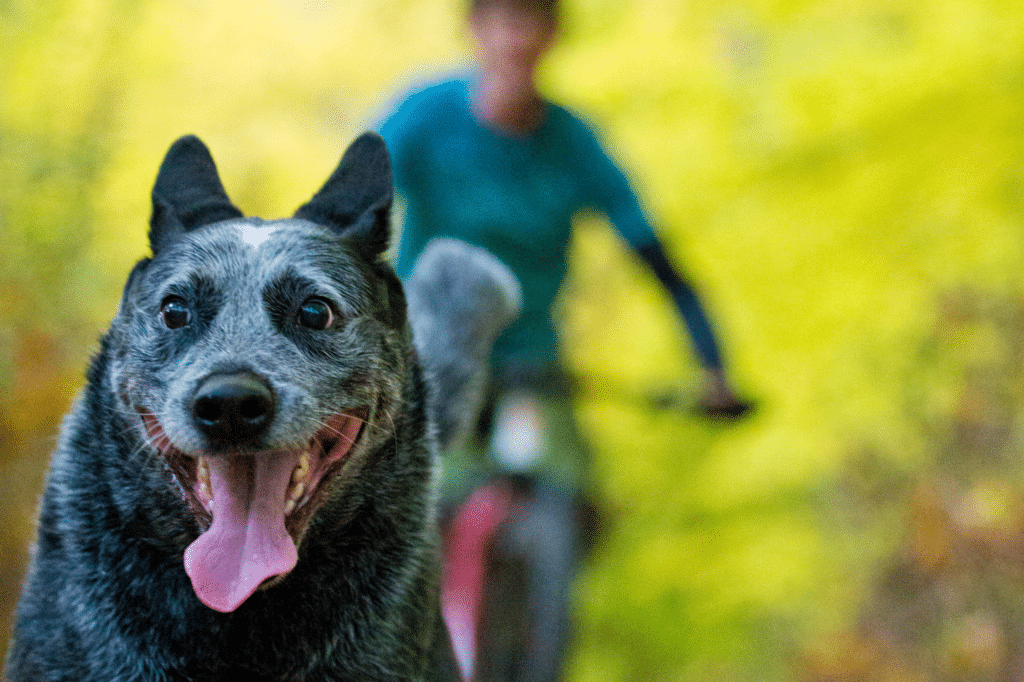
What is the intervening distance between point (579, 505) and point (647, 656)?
2.64 metres

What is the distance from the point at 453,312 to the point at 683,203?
3.27 metres

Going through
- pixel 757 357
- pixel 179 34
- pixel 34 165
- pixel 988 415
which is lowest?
pixel 988 415

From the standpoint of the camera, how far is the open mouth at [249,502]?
→ 1.54m

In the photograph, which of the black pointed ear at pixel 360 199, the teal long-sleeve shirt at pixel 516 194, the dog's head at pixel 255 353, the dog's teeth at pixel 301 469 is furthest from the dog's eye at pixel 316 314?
the teal long-sleeve shirt at pixel 516 194

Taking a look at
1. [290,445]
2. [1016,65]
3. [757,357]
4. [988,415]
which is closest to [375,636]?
[290,445]

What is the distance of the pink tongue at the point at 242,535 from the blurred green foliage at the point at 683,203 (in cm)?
304

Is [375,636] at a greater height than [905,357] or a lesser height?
greater

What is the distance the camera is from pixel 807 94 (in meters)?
5.35

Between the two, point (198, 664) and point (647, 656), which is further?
point (647, 656)

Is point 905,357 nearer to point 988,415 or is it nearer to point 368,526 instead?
point 988,415

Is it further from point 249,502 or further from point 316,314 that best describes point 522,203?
point 249,502

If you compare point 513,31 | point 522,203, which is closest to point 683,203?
point 513,31

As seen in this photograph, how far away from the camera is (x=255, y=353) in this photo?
63.6 inches

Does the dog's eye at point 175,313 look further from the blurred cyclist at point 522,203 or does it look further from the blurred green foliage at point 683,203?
the blurred green foliage at point 683,203
